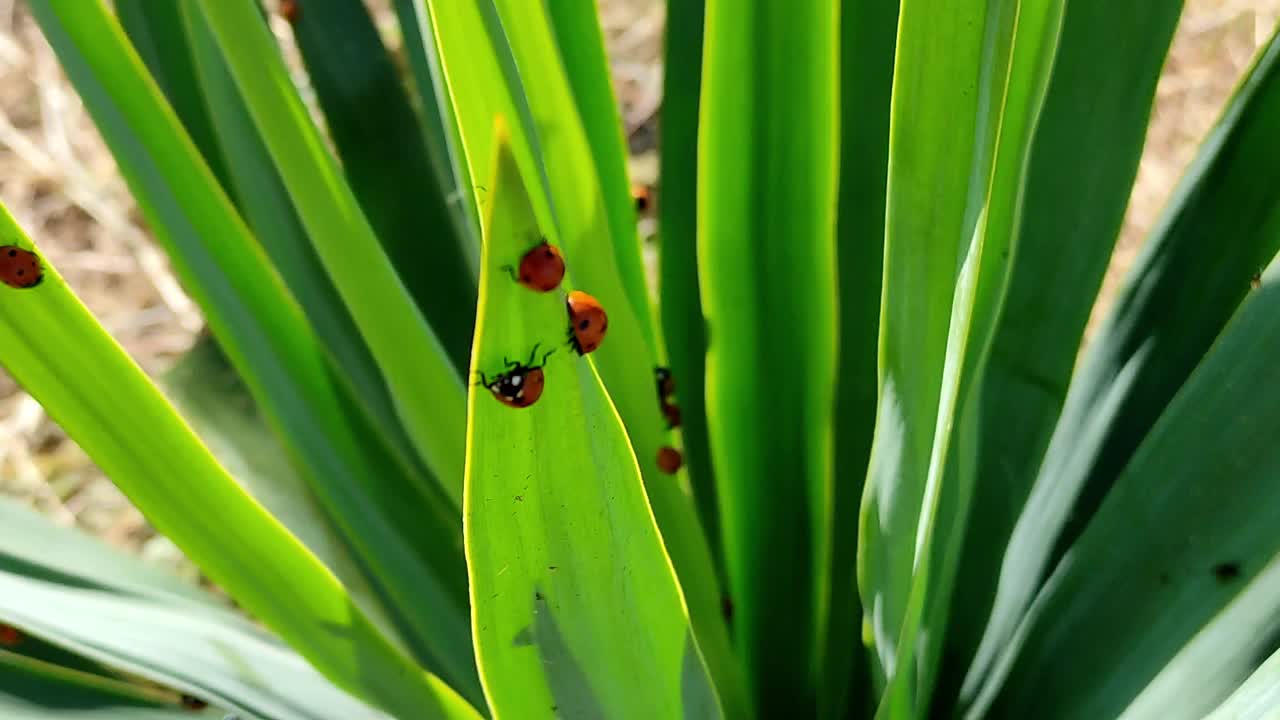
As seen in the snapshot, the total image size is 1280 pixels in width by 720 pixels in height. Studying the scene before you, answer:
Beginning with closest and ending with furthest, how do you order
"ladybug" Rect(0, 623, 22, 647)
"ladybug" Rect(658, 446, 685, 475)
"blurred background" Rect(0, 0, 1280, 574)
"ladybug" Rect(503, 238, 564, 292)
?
1. "ladybug" Rect(503, 238, 564, 292)
2. "ladybug" Rect(658, 446, 685, 475)
3. "ladybug" Rect(0, 623, 22, 647)
4. "blurred background" Rect(0, 0, 1280, 574)

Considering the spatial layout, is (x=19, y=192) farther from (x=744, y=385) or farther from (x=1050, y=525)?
(x=1050, y=525)

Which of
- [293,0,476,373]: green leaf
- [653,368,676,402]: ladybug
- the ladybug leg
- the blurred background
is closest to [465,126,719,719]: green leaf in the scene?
the ladybug leg

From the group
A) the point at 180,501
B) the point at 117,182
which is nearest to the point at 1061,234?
the point at 180,501

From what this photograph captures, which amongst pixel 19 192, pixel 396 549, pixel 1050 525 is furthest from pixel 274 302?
pixel 19 192

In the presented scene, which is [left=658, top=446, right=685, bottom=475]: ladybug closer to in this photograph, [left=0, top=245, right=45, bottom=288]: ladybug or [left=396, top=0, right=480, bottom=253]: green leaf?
[left=396, top=0, right=480, bottom=253]: green leaf

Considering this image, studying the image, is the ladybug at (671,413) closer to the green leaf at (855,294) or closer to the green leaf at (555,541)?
the green leaf at (855,294)

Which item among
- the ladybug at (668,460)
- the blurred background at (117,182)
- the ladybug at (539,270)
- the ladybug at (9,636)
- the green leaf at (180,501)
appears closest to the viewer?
the ladybug at (539,270)

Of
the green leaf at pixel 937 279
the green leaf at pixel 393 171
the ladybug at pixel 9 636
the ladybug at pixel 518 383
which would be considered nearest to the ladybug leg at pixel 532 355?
the ladybug at pixel 518 383
